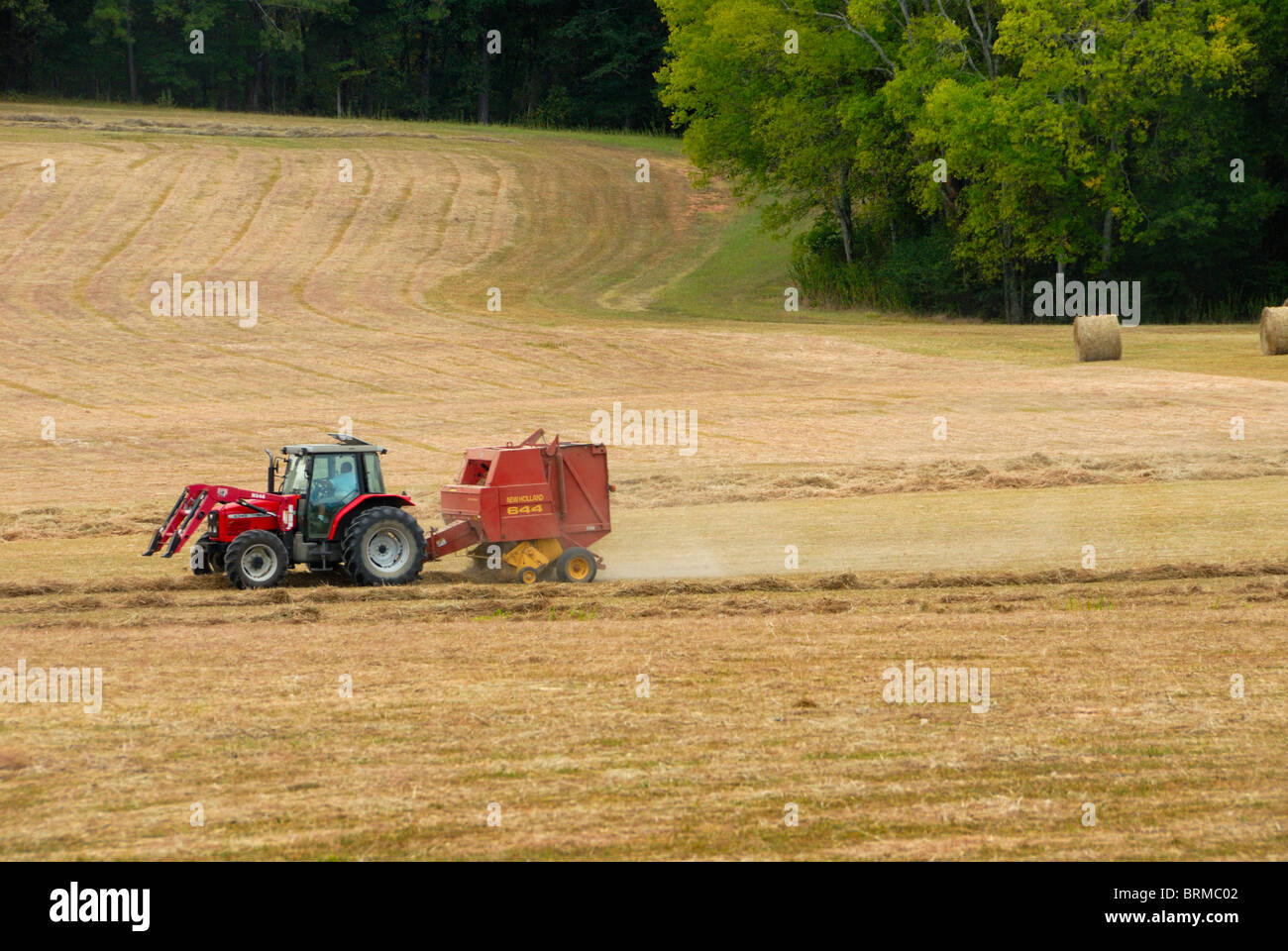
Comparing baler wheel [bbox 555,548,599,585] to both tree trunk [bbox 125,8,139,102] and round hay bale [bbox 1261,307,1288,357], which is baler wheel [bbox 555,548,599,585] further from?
tree trunk [bbox 125,8,139,102]

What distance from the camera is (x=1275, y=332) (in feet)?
129

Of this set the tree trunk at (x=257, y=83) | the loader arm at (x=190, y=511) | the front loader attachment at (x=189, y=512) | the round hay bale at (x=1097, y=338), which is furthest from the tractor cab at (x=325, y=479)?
the tree trunk at (x=257, y=83)

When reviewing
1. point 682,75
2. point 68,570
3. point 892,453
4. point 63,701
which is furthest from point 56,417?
point 682,75

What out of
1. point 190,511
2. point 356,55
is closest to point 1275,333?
point 190,511

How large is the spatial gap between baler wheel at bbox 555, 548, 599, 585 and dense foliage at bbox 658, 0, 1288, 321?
33.4 m

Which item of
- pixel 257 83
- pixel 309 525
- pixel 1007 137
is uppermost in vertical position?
pixel 257 83

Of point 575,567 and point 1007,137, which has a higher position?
point 1007,137

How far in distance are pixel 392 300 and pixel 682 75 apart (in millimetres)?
16234

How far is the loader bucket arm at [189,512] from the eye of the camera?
1669 cm

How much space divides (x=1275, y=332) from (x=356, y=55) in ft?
252

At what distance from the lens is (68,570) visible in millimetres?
17984

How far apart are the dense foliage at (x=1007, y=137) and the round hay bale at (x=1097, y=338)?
30.3 feet

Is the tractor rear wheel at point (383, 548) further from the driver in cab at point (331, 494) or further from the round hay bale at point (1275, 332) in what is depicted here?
the round hay bale at point (1275, 332)

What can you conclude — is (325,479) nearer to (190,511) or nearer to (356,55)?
Answer: (190,511)
